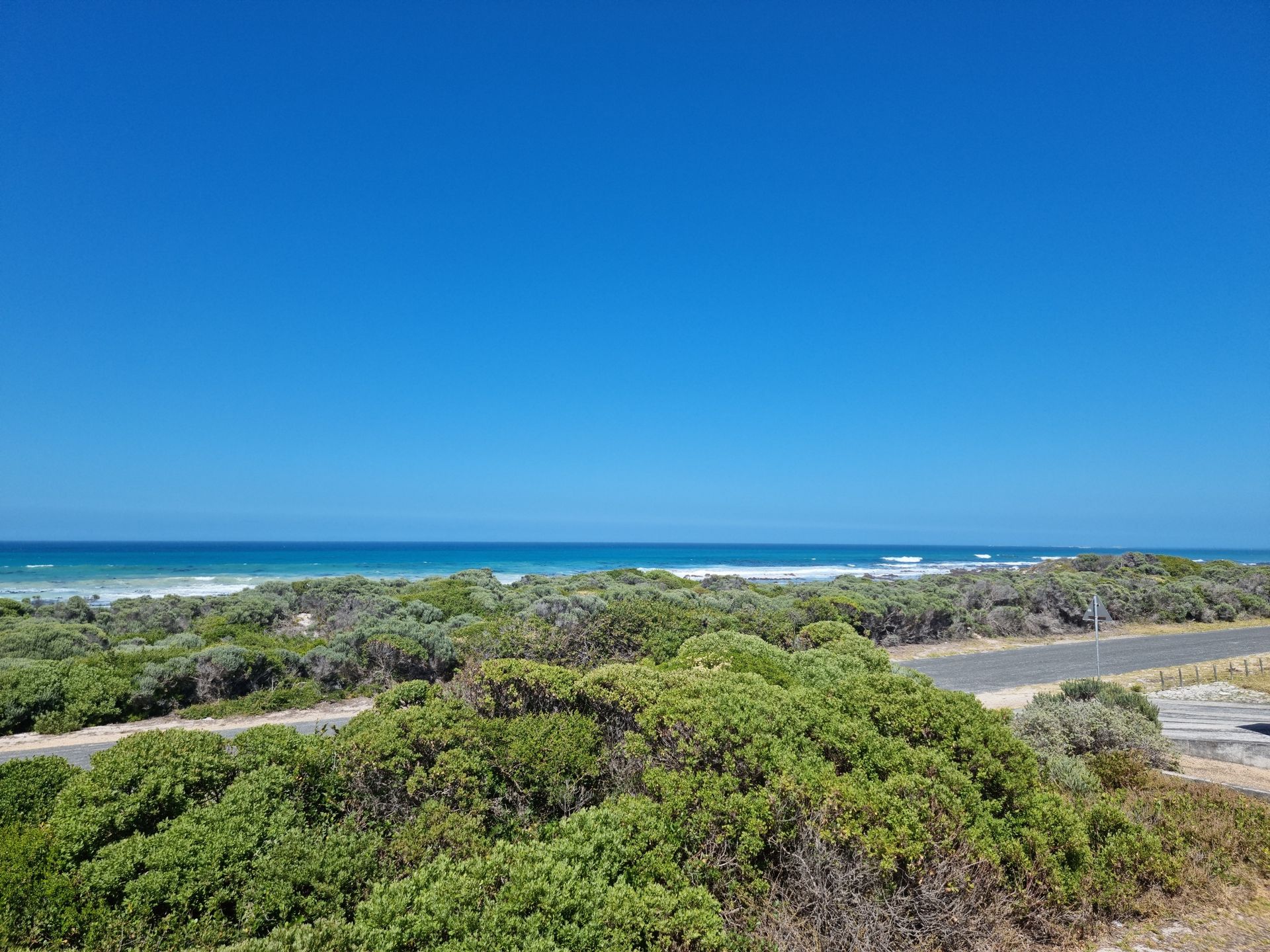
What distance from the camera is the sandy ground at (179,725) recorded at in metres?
10.7

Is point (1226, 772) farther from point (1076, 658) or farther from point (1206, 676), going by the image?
point (1076, 658)

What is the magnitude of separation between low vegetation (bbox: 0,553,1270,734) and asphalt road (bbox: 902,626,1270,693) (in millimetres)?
3227

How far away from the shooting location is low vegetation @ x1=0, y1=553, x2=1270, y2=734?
1184cm

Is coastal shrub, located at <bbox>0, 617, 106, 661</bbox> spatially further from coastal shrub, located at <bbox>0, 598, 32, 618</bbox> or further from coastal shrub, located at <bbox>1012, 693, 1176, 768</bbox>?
coastal shrub, located at <bbox>1012, 693, 1176, 768</bbox>

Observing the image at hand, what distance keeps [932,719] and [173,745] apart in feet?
20.7

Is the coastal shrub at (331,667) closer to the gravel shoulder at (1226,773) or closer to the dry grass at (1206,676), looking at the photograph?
the gravel shoulder at (1226,773)

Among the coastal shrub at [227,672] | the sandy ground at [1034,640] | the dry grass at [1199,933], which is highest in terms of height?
the dry grass at [1199,933]

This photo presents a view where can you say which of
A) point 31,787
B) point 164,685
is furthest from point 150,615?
point 31,787

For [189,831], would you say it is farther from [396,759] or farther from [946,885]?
[946,885]

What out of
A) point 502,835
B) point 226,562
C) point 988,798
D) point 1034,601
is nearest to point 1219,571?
point 1034,601

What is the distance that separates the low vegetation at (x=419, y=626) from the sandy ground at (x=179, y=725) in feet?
1.04

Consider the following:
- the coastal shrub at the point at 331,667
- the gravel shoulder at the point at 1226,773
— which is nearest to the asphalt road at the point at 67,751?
the coastal shrub at the point at 331,667

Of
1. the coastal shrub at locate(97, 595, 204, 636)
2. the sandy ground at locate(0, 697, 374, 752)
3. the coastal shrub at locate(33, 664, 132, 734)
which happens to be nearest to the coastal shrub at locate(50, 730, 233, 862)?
the sandy ground at locate(0, 697, 374, 752)

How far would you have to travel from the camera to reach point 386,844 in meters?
4.44
